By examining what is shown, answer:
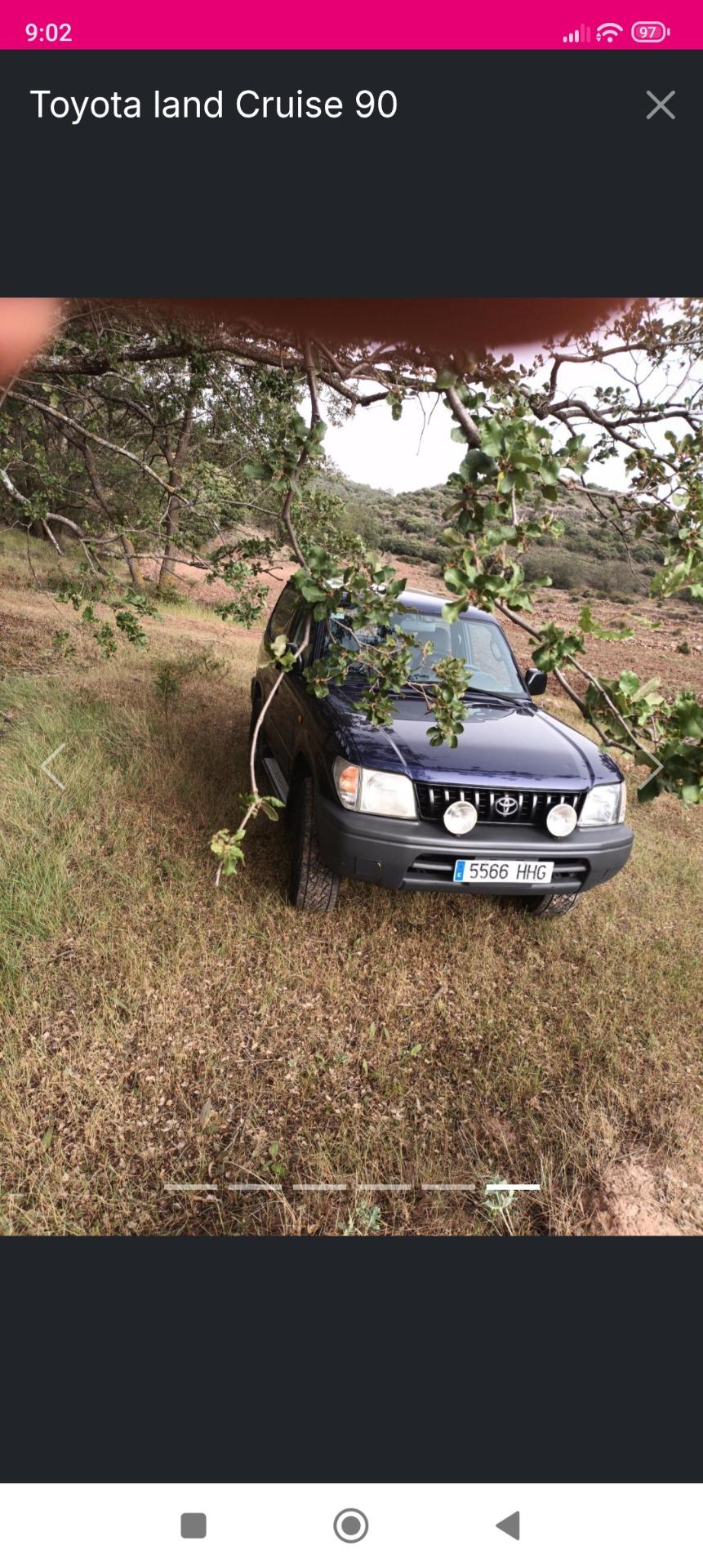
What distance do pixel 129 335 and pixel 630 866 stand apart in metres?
4.19

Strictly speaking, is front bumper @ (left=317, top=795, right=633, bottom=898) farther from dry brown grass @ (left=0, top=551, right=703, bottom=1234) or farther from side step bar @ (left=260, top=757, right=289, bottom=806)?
side step bar @ (left=260, top=757, right=289, bottom=806)

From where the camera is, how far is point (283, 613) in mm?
4758

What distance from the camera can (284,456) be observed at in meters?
1.86

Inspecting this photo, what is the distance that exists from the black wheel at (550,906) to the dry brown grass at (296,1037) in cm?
8

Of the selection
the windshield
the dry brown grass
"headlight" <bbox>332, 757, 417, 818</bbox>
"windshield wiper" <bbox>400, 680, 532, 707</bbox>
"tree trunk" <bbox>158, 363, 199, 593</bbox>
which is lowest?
the dry brown grass

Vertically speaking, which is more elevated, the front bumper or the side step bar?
the side step bar

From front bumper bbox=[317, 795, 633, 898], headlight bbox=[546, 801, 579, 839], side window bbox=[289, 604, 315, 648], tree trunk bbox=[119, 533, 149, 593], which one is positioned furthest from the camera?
side window bbox=[289, 604, 315, 648]

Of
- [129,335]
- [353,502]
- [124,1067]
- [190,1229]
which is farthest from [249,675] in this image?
[190,1229]

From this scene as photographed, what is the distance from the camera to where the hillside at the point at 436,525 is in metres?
1.66

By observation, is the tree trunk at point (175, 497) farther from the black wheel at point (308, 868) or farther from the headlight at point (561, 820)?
the headlight at point (561, 820)

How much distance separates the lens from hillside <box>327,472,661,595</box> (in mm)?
1664

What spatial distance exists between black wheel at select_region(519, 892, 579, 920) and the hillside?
1.58 metres

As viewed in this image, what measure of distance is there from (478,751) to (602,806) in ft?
2.02
